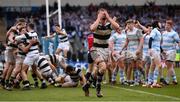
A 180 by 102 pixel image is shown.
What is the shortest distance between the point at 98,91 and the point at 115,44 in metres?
5.53

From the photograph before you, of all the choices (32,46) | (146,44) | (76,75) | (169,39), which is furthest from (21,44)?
(169,39)

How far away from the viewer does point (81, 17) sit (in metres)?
45.3

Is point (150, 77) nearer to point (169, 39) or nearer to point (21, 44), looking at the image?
point (169, 39)

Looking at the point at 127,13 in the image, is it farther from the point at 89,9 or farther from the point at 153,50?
the point at 153,50

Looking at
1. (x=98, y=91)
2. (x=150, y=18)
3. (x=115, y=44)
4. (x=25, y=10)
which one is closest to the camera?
(x=98, y=91)

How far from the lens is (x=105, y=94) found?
16781mm

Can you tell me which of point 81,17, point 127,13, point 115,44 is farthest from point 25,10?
point 115,44

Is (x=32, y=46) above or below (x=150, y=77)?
above

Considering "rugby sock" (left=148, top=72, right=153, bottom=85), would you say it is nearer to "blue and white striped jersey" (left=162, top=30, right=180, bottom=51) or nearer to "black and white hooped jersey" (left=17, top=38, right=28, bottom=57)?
"blue and white striped jersey" (left=162, top=30, right=180, bottom=51)

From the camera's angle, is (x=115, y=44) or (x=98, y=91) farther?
(x=115, y=44)

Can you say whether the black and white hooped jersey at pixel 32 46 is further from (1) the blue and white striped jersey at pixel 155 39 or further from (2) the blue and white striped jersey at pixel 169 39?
(2) the blue and white striped jersey at pixel 169 39


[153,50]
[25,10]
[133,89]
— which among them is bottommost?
[133,89]

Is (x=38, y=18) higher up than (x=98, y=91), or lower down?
higher up

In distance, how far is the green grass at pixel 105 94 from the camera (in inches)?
608
